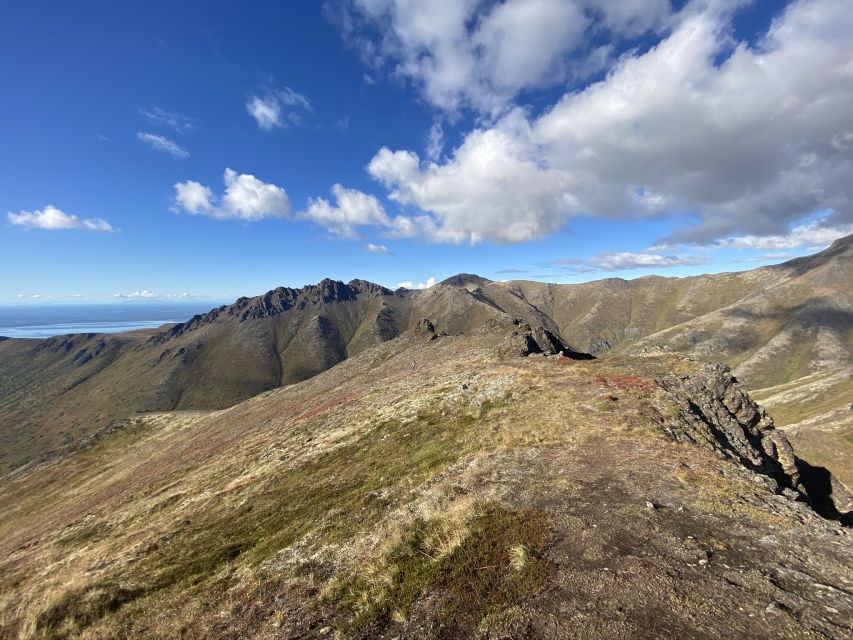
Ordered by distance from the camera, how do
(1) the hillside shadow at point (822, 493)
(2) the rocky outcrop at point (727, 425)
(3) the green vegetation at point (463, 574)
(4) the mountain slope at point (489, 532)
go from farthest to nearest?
(1) the hillside shadow at point (822, 493) < (2) the rocky outcrop at point (727, 425) < (3) the green vegetation at point (463, 574) < (4) the mountain slope at point (489, 532)

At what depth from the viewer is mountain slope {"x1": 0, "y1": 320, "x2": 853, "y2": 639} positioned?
12906 millimetres

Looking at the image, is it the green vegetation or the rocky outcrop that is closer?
the green vegetation

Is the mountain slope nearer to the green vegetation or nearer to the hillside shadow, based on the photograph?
the green vegetation

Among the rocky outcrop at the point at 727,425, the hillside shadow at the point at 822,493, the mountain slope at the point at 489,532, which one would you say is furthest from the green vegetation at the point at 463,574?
the hillside shadow at the point at 822,493

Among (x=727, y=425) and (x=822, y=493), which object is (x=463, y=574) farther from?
(x=822, y=493)

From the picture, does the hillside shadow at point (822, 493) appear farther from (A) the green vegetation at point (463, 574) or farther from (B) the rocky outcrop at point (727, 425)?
(A) the green vegetation at point (463, 574)

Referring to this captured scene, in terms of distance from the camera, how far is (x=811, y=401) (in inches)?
6339

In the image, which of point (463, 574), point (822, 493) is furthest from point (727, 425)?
point (463, 574)

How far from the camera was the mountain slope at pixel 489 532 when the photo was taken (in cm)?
1291

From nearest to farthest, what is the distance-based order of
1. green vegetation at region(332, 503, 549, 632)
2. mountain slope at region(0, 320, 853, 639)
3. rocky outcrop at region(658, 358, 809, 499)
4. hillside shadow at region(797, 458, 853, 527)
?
1. mountain slope at region(0, 320, 853, 639)
2. green vegetation at region(332, 503, 549, 632)
3. rocky outcrop at region(658, 358, 809, 499)
4. hillside shadow at region(797, 458, 853, 527)

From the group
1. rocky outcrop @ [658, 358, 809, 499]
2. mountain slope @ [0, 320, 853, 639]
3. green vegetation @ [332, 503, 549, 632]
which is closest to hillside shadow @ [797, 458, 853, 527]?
mountain slope @ [0, 320, 853, 639]

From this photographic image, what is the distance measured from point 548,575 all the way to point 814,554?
10305mm

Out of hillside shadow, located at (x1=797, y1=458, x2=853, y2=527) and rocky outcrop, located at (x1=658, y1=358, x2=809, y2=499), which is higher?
rocky outcrop, located at (x1=658, y1=358, x2=809, y2=499)

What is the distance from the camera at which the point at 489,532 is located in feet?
57.9
